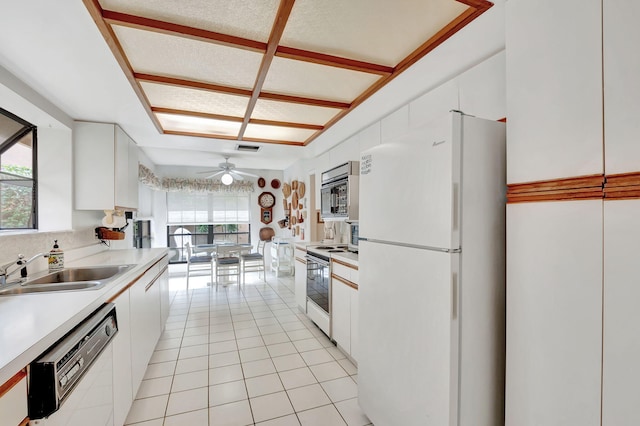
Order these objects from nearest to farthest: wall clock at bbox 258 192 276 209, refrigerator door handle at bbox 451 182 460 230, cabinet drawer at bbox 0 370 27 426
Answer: cabinet drawer at bbox 0 370 27 426
refrigerator door handle at bbox 451 182 460 230
wall clock at bbox 258 192 276 209

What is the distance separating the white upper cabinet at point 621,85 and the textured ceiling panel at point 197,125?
9.87 feet

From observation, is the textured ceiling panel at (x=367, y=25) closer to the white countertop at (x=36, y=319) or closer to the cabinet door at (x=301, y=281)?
the white countertop at (x=36, y=319)

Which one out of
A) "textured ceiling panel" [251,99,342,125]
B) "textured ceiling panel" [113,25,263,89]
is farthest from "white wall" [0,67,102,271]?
"textured ceiling panel" [251,99,342,125]

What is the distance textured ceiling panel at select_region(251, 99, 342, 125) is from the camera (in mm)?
2711

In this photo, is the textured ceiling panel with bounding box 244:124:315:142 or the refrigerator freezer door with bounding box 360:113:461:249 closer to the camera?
the refrigerator freezer door with bounding box 360:113:461:249

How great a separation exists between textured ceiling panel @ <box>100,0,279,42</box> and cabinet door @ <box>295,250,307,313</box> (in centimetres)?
255

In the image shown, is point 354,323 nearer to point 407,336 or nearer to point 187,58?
point 407,336

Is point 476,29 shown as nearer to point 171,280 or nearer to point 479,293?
point 479,293

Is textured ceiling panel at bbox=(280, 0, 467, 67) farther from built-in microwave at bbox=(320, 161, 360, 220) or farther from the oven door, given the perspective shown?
the oven door

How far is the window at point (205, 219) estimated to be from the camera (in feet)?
20.9

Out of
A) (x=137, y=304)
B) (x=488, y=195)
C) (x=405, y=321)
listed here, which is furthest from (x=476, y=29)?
(x=137, y=304)

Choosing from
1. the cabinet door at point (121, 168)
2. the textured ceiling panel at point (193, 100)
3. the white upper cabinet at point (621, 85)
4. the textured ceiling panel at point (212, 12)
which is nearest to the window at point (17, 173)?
the cabinet door at point (121, 168)

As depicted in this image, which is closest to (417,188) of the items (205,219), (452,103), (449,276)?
(449,276)

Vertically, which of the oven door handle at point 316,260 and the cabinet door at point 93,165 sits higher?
the cabinet door at point 93,165
